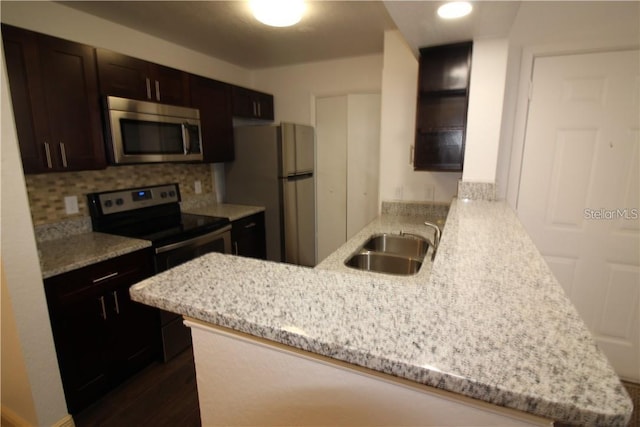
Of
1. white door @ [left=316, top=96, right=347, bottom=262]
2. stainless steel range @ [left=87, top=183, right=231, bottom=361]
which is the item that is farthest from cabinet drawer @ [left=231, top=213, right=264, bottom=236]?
white door @ [left=316, top=96, right=347, bottom=262]

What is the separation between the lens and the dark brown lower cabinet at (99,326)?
5.35 ft

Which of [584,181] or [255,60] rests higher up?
[255,60]

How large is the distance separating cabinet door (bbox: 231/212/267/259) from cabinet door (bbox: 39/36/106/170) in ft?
3.81

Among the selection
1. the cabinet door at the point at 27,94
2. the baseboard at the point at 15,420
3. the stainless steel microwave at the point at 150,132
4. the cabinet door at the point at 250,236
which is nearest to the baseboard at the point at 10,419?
the baseboard at the point at 15,420

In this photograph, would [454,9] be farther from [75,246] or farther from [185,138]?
[75,246]

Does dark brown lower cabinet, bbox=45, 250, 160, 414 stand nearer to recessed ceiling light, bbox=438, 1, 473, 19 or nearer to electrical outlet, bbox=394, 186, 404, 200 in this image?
electrical outlet, bbox=394, 186, 404, 200

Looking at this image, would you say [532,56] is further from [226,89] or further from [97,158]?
[97,158]

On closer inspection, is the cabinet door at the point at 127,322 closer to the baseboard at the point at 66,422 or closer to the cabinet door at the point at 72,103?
the baseboard at the point at 66,422

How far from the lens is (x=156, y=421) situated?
1.74 meters

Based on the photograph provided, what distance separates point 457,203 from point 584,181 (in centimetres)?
94

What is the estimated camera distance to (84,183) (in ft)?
7.23

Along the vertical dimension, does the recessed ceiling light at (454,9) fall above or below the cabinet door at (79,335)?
above

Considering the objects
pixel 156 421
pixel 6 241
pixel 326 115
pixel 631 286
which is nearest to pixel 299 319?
pixel 6 241

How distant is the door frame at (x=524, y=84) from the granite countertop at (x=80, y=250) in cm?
252
